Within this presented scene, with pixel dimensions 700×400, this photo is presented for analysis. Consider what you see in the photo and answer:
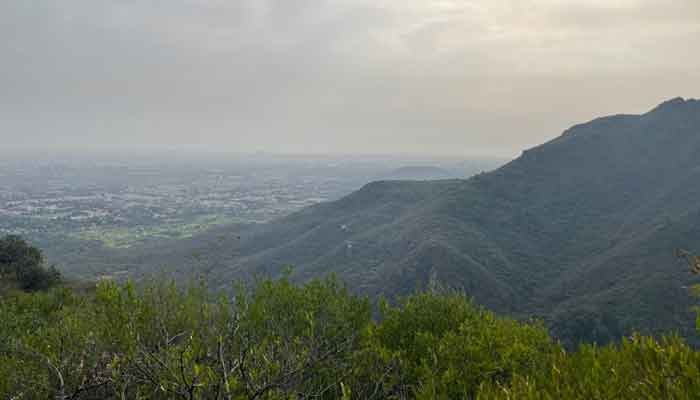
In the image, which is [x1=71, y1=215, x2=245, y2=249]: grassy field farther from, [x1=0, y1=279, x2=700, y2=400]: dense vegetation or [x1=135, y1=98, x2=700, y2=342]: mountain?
[x1=0, y1=279, x2=700, y2=400]: dense vegetation

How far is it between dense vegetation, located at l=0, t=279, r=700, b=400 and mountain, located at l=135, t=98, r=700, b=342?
3278 cm

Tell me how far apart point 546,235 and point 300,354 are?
109m

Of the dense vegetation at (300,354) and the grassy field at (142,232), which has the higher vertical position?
the dense vegetation at (300,354)

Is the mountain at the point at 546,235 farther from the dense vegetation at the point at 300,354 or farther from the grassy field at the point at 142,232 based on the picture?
the dense vegetation at the point at 300,354

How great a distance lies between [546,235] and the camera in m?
105

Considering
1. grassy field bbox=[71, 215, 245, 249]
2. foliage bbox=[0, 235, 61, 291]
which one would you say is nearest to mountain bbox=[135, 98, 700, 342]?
foliage bbox=[0, 235, 61, 291]

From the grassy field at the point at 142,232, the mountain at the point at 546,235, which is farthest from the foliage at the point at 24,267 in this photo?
the grassy field at the point at 142,232

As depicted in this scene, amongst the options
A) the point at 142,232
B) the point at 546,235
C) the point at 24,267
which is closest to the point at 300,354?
the point at 24,267

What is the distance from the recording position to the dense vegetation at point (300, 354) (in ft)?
24.0

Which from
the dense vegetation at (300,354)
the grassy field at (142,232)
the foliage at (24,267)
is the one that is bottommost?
the grassy field at (142,232)

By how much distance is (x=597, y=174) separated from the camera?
13088cm

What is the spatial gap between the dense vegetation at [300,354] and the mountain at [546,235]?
32.8 meters

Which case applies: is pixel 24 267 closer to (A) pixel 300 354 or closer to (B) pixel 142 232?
(A) pixel 300 354

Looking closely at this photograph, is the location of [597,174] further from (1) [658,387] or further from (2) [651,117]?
(1) [658,387]
